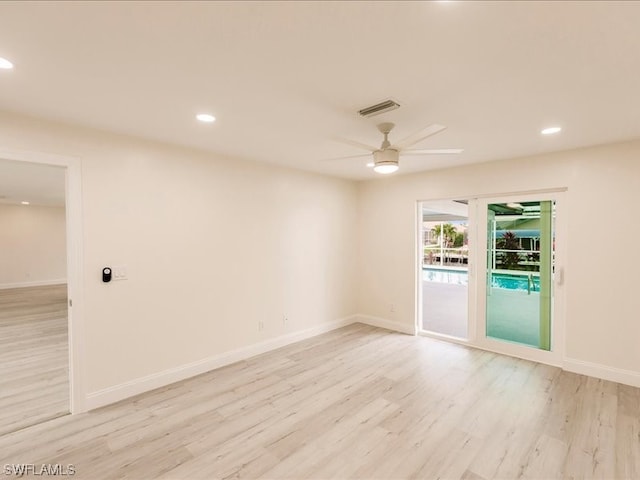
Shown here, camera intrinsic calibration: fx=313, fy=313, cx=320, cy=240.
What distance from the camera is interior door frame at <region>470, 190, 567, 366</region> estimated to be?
A: 3.77 m

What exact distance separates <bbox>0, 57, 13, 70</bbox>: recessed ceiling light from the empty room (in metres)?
0.02

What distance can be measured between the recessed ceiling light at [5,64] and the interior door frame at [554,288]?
15.8 feet

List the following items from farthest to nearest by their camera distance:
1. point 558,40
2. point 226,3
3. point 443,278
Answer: point 443,278 < point 558,40 < point 226,3

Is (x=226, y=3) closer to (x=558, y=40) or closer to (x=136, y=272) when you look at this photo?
(x=558, y=40)

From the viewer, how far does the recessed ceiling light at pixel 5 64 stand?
178 centimetres

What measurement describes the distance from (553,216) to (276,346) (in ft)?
13.0

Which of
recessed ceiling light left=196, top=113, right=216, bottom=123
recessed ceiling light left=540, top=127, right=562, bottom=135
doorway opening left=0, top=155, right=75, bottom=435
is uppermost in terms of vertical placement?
recessed ceiling light left=196, top=113, right=216, bottom=123

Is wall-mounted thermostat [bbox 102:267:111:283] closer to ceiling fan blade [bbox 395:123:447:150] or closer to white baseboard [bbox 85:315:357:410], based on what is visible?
white baseboard [bbox 85:315:357:410]

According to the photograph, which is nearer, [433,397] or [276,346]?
[433,397]

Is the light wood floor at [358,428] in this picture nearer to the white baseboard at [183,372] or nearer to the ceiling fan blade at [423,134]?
the white baseboard at [183,372]

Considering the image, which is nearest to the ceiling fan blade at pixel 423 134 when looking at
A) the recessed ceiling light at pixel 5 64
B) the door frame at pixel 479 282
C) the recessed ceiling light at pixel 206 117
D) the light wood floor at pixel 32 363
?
the recessed ceiling light at pixel 206 117

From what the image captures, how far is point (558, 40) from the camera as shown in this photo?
5.20 ft

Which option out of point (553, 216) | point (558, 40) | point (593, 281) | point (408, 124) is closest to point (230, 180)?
point (408, 124)

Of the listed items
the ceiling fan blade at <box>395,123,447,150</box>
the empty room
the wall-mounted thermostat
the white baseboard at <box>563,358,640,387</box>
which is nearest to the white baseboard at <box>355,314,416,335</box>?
the empty room
